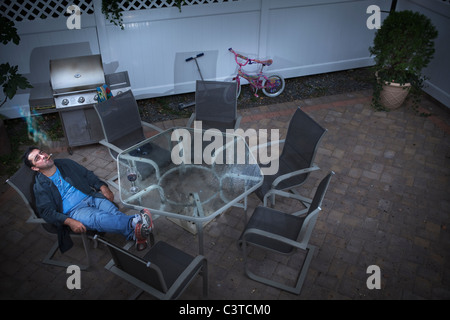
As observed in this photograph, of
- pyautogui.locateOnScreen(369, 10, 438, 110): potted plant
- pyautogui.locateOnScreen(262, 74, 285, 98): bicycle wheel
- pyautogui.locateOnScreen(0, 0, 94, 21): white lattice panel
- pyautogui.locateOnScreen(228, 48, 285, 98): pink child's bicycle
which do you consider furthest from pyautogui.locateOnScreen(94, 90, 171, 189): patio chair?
pyautogui.locateOnScreen(369, 10, 438, 110): potted plant

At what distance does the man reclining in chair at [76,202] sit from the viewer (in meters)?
3.58

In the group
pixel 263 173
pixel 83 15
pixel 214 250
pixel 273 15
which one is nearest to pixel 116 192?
pixel 214 250

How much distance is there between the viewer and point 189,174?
4.20 metres

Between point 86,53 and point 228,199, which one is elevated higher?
point 86,53

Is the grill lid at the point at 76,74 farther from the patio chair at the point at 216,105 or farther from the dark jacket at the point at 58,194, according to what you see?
the dark jacket at the point at 58,194

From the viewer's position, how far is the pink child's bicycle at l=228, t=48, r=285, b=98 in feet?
21.1

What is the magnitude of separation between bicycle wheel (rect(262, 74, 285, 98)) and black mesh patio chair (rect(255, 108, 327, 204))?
7.75 ft

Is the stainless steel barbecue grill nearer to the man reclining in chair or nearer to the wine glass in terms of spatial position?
the man reclining in chair

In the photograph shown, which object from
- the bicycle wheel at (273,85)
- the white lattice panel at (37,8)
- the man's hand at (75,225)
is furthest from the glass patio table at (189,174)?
the white lattice panel at (37,8)

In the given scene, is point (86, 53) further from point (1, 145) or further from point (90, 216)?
point (90, 216)

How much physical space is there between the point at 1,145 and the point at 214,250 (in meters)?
3.39
